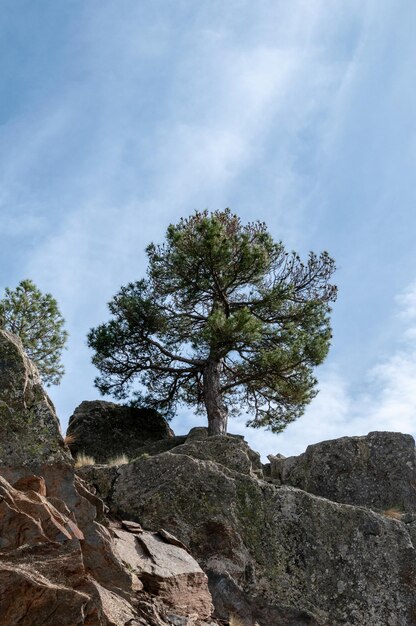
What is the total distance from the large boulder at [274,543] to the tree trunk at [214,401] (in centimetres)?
791

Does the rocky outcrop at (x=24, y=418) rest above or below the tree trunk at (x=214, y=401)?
below

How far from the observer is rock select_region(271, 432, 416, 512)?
19.0 meters

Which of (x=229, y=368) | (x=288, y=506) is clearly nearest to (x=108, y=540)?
(x=288, y=506)

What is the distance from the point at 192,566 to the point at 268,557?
274 cm

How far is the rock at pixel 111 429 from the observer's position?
22.3 m

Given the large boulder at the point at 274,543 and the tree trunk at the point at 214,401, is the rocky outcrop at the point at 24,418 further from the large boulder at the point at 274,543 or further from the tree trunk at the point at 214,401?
the tree trunk at the point at 214,401

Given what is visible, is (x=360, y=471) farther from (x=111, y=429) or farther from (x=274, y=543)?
(x=111, y=429)

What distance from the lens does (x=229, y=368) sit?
86.4ft

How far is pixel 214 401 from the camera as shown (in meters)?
24.7

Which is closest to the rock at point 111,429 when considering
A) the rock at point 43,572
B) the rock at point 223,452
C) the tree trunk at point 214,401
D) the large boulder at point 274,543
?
the tree trunk at point 214,401

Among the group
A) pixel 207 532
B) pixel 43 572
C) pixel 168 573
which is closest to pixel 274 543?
pixel 207 532

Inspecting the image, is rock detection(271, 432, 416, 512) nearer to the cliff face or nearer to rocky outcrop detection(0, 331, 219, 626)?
the cliff face

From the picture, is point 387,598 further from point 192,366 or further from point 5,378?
point 192,366

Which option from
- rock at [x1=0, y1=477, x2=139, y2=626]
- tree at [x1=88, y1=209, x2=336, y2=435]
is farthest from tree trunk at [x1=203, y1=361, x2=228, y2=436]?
rock at [x1=0, y1=477, x2=139, y2=626]
